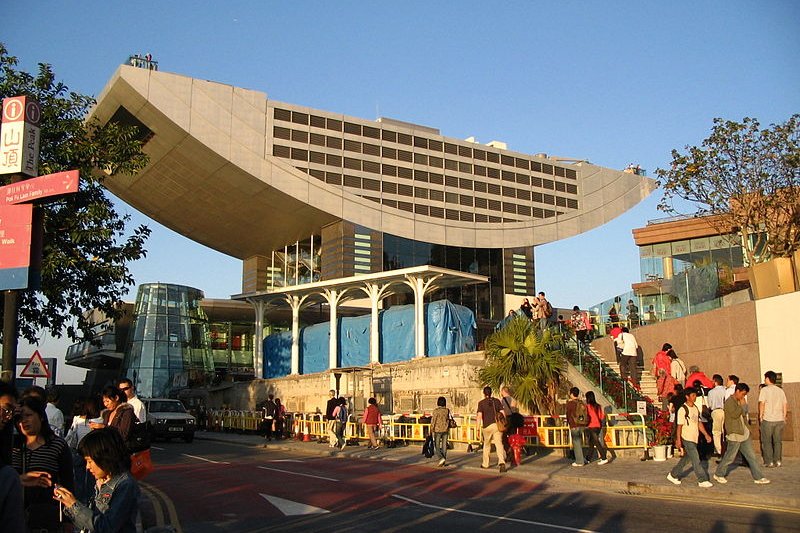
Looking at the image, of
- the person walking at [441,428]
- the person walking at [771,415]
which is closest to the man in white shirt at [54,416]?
the person walking at [441,428]

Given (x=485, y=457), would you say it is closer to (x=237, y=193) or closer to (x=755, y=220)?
(x=755, y=220)

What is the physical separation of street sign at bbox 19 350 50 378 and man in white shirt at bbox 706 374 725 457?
15.1 meters

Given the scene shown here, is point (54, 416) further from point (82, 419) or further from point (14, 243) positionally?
point (14, 243)

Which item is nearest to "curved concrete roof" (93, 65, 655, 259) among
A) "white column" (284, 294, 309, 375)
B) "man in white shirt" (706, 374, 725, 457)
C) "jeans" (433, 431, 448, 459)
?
"white column" (284, 294, 309, 375)

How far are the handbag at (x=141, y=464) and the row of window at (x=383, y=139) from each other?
43.5 m

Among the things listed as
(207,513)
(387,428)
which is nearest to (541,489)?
(207,513)

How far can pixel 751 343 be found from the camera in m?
20.6

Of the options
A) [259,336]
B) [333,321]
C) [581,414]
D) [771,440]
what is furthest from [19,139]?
[259,336]

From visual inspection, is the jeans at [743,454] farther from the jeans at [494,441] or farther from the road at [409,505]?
the jeans at [494,441]

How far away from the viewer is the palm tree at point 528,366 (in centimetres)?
2170

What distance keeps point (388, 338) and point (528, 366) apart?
52.2 ft

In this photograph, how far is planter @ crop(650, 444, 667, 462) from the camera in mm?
18250

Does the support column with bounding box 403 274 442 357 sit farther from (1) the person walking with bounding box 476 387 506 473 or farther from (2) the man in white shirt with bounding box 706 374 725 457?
(2) the man in white shirt with bounding box 706 374 725 457

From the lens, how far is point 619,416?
20.4 m
